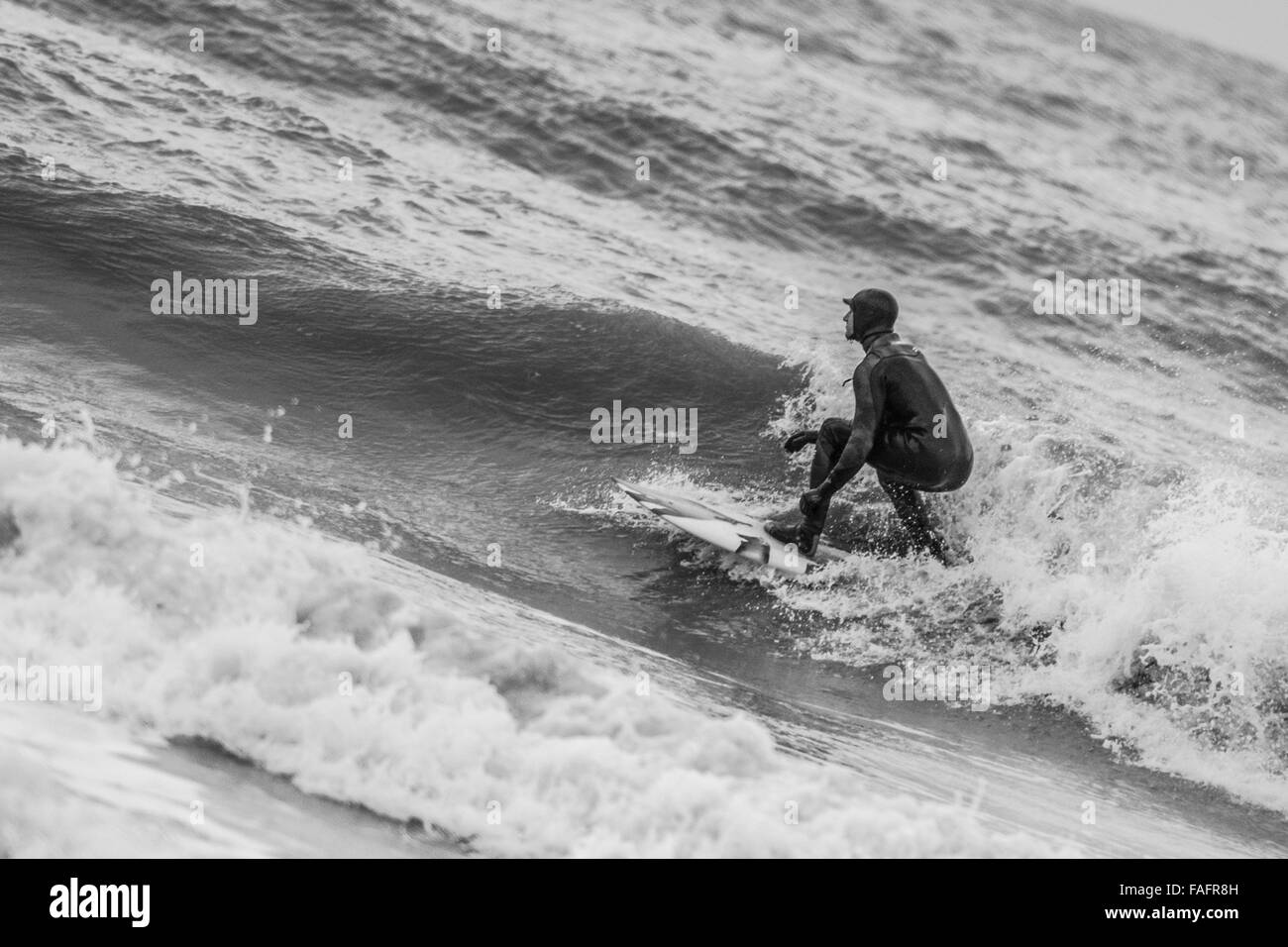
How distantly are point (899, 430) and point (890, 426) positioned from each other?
6cm

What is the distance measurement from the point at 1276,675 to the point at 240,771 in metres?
4.91

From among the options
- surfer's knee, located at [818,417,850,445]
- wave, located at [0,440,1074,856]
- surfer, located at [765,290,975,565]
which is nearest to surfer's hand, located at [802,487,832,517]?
surfer, located at [765,290,975,565]

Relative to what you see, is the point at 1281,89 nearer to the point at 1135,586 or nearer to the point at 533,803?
the point at 1135,586

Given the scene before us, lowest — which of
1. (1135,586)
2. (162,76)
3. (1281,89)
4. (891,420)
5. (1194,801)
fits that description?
(1194,801)

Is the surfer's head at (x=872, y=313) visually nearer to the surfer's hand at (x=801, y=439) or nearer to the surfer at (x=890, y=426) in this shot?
the surfer at (x=890, y=426)

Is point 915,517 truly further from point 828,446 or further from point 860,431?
point 860,431

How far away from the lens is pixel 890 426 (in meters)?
7.36

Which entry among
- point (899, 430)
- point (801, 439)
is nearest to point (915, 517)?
point (899, 430)

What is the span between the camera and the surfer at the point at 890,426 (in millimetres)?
7230

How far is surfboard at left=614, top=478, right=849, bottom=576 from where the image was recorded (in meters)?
7.68

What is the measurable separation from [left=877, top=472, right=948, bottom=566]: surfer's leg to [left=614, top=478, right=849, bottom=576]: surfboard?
0.42 m

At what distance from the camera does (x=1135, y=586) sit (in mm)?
7051
